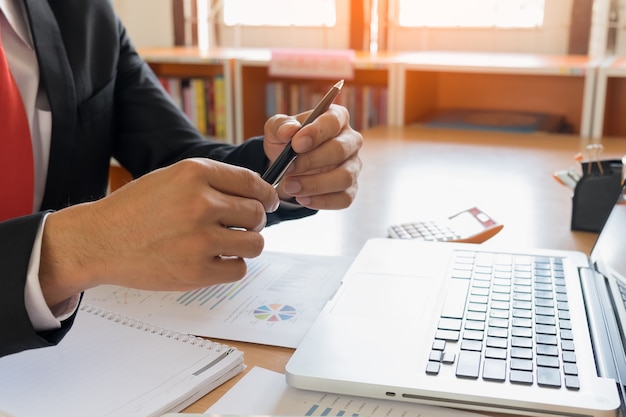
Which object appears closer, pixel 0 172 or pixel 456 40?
pixel 0 172

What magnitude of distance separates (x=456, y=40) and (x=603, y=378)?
2443 millimetres

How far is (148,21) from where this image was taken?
3156 mm

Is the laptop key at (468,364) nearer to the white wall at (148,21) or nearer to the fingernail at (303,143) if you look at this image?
the fingernail at (303,143)

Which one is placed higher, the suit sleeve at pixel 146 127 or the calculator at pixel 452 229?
the suit sleeve at pixel 146 127

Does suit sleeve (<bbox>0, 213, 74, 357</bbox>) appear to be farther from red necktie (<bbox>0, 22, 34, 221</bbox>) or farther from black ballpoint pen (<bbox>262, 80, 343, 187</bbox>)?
red necktie (<bbox>0, 22, 34, 221</bbox>)

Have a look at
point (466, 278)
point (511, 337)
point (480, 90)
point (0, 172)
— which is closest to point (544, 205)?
point (466, 278)

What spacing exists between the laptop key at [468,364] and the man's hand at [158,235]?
0.21m

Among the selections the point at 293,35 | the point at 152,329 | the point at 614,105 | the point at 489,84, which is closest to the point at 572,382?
the point at 152,329

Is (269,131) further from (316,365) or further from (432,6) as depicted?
(432,6)

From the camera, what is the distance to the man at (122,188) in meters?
0.60

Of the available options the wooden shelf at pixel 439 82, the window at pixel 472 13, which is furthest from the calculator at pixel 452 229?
the window at pixel 472 13

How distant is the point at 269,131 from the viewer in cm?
102

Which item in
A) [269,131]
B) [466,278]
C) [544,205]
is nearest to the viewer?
[466,278]

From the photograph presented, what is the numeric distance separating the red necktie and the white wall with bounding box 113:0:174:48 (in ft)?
7.12
